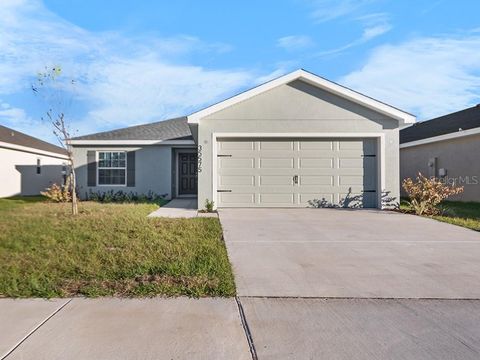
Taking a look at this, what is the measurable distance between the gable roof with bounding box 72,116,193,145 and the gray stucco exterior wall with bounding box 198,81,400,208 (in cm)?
521

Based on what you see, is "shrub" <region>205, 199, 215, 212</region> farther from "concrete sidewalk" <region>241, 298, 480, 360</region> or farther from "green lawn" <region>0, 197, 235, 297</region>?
"concrete sidewalk" <region>241, 298, 480, 360</region>

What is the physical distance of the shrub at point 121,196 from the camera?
15.2 metres

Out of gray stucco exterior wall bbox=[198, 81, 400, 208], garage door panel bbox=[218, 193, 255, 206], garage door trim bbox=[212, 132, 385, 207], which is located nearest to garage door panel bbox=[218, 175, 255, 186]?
garage door trim bbox=[212, 132, 385, 207]

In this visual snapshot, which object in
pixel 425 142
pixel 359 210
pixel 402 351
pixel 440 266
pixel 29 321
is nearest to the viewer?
pixel 402 351

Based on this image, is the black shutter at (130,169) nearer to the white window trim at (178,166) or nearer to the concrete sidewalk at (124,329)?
the white window trim at (178,166)

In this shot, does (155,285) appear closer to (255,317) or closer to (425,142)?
(255,317)

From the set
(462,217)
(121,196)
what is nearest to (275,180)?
(462,217)

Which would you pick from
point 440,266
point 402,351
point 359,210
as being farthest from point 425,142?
point 402,351

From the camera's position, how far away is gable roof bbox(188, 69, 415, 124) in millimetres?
11312

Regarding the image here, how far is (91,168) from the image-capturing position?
52.4 ft

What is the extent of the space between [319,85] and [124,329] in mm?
10084

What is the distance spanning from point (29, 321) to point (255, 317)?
218cm

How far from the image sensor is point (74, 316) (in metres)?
3.50

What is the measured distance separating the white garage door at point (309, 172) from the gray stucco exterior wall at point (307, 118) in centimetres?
42
